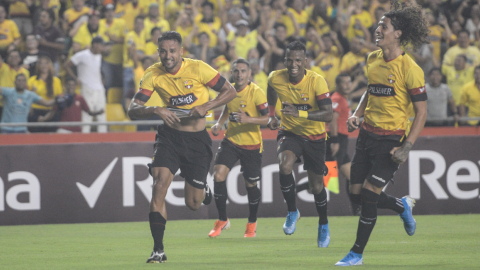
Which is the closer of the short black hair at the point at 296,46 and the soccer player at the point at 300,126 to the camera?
the short black hair at the point at 296,46

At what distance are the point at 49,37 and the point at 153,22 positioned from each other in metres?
2.44

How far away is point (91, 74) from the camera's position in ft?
47.9

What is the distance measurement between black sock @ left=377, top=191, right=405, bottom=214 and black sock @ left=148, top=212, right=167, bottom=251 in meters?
2.57

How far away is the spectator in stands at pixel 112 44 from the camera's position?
1516 cm

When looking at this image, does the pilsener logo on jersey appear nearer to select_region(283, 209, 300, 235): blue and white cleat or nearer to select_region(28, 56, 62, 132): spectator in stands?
select_region(283, 209, 300, 235): blue and white cleat

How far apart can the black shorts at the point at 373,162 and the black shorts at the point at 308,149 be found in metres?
1.80

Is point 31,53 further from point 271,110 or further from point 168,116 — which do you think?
point 168,116

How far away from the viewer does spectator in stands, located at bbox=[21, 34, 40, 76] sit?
48.2 feet

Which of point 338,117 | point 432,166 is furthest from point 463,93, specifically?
point 338,117

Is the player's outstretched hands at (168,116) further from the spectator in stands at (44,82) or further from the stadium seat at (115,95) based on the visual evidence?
the stadium seat at (115,95)

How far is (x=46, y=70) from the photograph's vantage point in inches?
549

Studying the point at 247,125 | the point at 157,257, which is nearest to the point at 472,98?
the point at 247,125

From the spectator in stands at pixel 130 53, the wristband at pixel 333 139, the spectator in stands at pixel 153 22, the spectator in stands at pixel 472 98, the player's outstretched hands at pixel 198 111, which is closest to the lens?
the player's outstretched hands at pixel 198 111

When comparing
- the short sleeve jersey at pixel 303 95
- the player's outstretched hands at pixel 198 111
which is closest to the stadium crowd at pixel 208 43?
the short sleeve jersey at pixel 303 95
